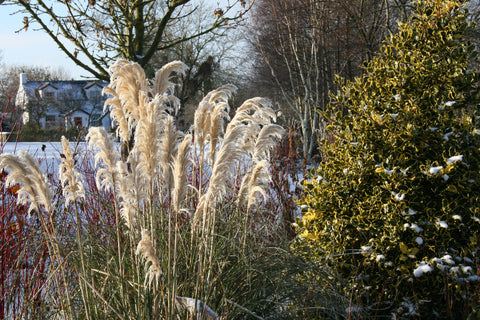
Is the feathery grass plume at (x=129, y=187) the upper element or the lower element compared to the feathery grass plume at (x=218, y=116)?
lower

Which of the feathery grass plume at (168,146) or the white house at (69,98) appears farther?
the white house at (69,98)

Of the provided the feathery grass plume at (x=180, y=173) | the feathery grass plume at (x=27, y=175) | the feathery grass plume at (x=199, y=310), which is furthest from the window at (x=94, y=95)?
the feathery grass plume at (x=199, y=310)

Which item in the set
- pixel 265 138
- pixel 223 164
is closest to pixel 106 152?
pixel 223 164

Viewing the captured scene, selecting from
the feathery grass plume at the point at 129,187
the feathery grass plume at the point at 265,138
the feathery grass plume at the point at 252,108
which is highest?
the feathery grass plume at the point at 252,108

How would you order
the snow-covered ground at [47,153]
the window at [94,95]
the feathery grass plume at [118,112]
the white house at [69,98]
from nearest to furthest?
the feathery grass plume at [118,112] < the snow-covered ground at [47,153] < the white house at [69,98] < the window at [94,95]

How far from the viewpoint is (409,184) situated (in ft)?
10.3

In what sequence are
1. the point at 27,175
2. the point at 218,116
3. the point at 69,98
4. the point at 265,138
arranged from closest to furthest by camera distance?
the point at 27,175 → the point at 218,116 → the point at 265,138 → the point at 69,98

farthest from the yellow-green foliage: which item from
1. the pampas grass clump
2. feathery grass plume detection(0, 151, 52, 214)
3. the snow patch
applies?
feathery grass plume detection(0, 151, 52, 214)

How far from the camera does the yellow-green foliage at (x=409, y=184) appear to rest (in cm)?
312

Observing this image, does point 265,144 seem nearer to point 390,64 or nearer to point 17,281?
point 390,64

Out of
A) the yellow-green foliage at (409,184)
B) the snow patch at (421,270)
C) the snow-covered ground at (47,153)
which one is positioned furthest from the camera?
the snow-covered ground at (47,153)

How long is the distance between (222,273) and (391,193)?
1.30m

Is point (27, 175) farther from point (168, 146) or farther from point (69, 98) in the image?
point (69, 98)

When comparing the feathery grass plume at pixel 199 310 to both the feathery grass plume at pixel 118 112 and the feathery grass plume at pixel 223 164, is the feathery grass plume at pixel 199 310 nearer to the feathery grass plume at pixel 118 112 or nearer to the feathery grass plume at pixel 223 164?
the feathery grass plume at pixel 223 164
